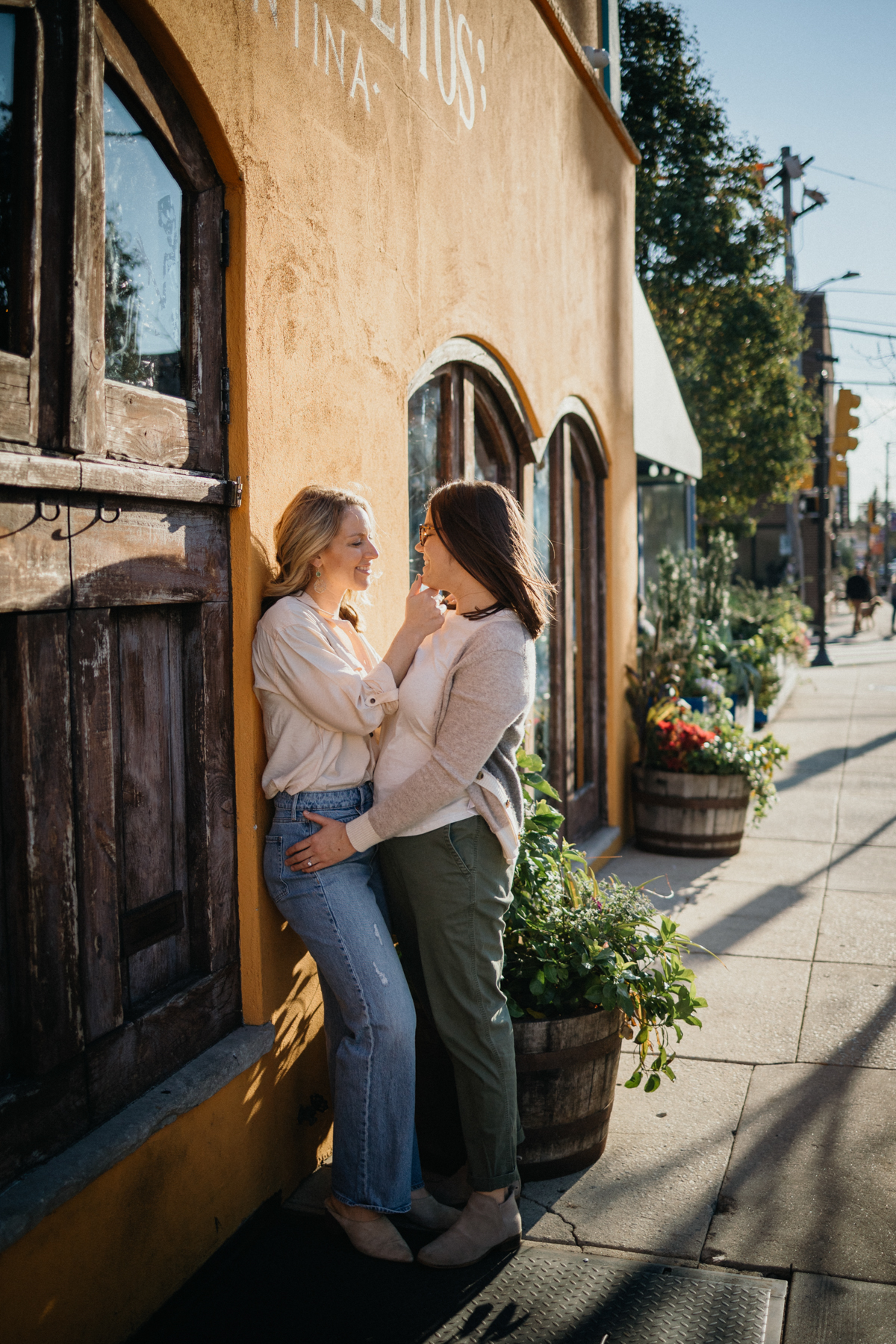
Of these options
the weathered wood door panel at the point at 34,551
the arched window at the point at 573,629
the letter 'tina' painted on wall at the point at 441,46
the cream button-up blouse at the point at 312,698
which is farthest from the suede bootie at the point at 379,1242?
the letter 'tina' painted on wall at the point at 441,46

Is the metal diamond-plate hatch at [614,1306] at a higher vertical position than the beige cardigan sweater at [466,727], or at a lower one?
lower

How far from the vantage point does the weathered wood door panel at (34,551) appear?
2.06m

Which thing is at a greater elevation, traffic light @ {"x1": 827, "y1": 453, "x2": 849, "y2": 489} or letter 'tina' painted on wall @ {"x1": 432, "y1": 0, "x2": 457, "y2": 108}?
traffic light @ {"x1": 827, "y1": 453, "x2": 849, "y2": 489}

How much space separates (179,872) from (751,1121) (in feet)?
6.86

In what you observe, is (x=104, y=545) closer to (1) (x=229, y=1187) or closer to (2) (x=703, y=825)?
(1) (x=229, y=1187)

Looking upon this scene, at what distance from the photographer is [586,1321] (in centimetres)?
257

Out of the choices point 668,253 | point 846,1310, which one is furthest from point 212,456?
point 668,253

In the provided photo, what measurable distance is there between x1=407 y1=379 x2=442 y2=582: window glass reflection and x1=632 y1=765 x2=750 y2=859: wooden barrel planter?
3009mm

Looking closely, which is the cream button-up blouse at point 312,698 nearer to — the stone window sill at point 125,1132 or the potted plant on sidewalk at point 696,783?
the stone window sill at point 125,1132

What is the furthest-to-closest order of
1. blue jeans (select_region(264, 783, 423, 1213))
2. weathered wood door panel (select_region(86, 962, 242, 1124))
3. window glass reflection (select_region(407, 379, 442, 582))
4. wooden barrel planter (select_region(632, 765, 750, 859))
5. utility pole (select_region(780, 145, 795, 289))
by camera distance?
1. utility pole (select_region(780, 145, 795, 289))
2. wooden barrel planter (select_region(632, 765, 750, 859))
3. window glass reflection (select_region(407, 379, 442, 582))
4. blue jeans (select_region(264, 783, 423, 1213))
5. weathered wood door panel (select_region(86, 962, 242, 1124))

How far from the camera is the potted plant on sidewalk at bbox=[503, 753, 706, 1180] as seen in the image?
10.3 feet

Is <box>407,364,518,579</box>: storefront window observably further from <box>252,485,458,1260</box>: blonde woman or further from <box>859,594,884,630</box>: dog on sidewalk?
<box>859,594,884,630</box>: dog on sidewalk

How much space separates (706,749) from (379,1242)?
4392mm

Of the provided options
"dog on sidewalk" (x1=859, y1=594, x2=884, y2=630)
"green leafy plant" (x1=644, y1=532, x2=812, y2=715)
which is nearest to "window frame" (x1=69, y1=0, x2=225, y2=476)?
"green leafy plant" (x1=644, y1=532, x2=812, y2=715)
